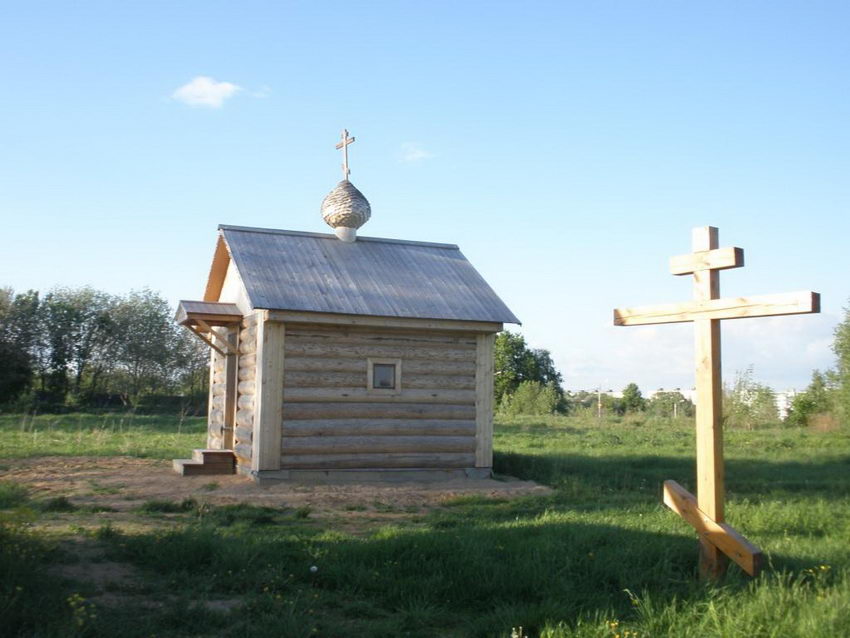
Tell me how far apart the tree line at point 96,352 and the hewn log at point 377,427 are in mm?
23819

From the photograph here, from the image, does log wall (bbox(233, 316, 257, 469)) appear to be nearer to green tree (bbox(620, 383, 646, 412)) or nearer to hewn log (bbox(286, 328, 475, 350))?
hewn log (bbox(286, 328, 475, 350))

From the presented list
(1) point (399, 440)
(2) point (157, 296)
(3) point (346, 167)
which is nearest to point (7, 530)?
(1) point (399, 440)

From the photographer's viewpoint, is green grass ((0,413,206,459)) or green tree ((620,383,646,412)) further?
green tree ((620,383,646,412))

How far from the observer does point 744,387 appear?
102 ft

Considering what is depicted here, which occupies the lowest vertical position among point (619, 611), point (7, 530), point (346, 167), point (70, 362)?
point (619, 611)

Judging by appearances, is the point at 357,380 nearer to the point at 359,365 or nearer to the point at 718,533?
the point at 359,365

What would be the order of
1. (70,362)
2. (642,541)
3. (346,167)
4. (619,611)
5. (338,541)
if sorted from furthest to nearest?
(70,362), (346,167), (338,541), (642,541), (619,611)

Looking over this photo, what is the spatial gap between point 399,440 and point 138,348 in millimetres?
32382

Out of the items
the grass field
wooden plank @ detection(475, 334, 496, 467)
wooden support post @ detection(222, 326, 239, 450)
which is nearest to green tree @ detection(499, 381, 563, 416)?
wooden plank @ detection(475, 334, 496, 467)

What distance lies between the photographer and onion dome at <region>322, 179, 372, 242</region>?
17.1 metres

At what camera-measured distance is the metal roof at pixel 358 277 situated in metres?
14.4

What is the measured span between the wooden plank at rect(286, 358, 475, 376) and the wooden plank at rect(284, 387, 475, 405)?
0.34 metres

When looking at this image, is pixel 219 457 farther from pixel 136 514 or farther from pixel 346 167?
pixel 346 167

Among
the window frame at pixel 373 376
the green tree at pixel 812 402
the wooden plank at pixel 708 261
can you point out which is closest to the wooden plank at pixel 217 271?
the window frame at pixel 373 376
